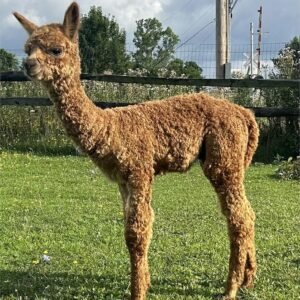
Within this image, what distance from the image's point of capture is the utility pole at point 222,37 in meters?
15.0

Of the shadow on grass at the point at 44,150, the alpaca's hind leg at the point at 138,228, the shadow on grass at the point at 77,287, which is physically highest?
the alpaca's hind leg at the point at 138,228

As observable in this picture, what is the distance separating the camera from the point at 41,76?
384 cm


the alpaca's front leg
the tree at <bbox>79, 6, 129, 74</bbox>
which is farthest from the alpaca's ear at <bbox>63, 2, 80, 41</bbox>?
the tree at <bbox>79, 6, 129, 74</bbox>

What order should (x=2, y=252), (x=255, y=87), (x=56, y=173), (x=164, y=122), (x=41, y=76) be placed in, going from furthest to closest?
(x=255, y=87), (x=56, y=173), (x=2, y=252), (x=164, y=122), (x=41, y=76)

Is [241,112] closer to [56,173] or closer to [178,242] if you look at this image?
[178,242]

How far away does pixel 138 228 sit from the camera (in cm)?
421

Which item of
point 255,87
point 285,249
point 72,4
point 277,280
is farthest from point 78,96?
point 255,87

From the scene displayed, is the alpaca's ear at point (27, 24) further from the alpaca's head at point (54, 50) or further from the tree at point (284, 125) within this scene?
the tree at point (284, 125)

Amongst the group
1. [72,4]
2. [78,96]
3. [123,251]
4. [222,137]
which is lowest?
[123,251]

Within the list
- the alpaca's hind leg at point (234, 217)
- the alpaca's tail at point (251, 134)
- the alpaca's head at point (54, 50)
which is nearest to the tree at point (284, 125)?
the alpaca's tail at point (251, 134)

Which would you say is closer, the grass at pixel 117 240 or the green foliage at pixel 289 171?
the grass at pixel 117 240

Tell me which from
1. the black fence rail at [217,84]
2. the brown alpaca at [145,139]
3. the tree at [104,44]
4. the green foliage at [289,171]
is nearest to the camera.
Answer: the brown alpaca at [145,139]

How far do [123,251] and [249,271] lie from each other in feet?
5.01

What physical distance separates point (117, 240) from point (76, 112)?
8.01 ft
